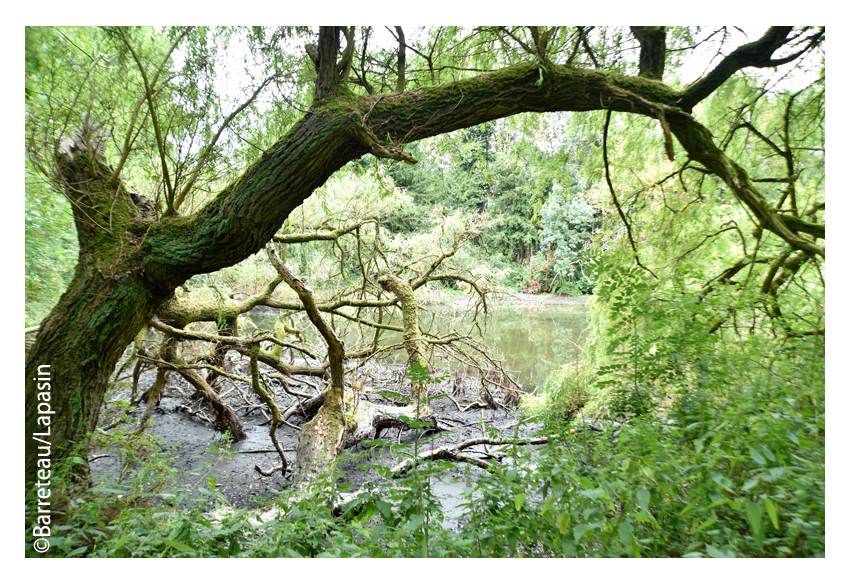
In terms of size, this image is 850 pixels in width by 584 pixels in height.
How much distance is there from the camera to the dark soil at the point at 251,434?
2996 mm

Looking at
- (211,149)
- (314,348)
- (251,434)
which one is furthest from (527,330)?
(211,149)

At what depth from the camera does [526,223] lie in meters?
4.38

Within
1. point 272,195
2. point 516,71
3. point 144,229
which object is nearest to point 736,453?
point 516,71

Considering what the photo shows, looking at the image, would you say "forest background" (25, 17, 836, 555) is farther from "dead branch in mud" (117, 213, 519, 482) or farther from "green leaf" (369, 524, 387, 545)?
"dead branch in mud" (117, 213, 519, 482)

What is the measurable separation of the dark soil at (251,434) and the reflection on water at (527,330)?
71 cm

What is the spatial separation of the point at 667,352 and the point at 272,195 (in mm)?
1877

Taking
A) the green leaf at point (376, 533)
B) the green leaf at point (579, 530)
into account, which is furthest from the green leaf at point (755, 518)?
the green leaf at point (376, 533)

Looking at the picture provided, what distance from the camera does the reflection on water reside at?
486 cm

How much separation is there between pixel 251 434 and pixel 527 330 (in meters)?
3.70

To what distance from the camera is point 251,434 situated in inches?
167

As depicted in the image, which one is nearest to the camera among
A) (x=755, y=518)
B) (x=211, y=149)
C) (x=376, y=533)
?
(x=755, y=518)

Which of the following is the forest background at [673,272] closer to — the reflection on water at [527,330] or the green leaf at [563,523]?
the green leaf at [563,523]

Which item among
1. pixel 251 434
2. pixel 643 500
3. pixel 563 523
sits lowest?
pixel 251 434

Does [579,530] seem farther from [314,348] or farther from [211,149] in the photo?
[314,348]
